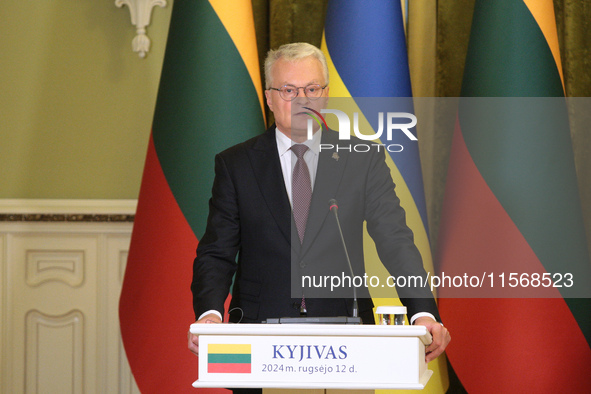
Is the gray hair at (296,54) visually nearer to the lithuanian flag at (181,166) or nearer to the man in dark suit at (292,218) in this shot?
the man in dark suit at (292,218)

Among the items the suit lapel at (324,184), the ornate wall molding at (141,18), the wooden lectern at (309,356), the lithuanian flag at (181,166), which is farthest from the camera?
the ornate wall molding at (141,18)

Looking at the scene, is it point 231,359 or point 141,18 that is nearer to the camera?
point 231,359

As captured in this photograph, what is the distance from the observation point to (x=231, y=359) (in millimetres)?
1104

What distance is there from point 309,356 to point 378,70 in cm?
153

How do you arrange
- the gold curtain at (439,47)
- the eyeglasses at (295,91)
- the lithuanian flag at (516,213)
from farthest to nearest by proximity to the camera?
the gold curtain at (439,47) < the lithuanian flag at (516,213) < the eyeglasses at (295,91)

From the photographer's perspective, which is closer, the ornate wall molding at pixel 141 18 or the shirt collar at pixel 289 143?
the shirt collar at pixel 289 143

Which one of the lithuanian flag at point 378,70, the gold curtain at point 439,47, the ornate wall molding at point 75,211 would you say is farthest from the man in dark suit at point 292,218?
the ornate wall molding at point 75,211

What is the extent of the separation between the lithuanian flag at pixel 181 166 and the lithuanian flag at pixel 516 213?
0.83m

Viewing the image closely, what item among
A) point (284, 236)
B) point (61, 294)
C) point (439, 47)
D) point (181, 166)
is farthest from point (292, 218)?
point (61, 294)

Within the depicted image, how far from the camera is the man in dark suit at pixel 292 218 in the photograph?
1559 mm

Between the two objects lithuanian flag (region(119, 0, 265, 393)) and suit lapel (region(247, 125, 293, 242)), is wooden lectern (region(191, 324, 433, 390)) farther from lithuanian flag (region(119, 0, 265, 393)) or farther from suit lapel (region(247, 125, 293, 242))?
lithuanian flag (region(119, 0, 265, 393))

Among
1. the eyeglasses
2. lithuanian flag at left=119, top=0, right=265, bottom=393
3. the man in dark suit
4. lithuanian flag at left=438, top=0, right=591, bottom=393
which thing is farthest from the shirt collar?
lithuanian flag at left=438, top=0, right=591, bottom=393

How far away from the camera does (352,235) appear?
1.61m

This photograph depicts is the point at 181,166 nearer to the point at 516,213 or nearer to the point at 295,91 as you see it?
the point at 295,91
